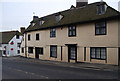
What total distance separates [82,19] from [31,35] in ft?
51.4

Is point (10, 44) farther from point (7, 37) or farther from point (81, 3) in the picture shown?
point (81, 3)

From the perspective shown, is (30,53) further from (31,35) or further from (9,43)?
(9,43)

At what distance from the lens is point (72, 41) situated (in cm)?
2583

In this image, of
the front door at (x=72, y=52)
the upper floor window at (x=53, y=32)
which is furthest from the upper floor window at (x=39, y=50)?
the front door at (x=72, y=52)

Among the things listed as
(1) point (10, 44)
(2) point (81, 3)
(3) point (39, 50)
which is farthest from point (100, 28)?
(1) point (10, 44)

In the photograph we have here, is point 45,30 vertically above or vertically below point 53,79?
above

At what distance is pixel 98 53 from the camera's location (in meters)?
22.0

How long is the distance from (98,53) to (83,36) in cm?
333

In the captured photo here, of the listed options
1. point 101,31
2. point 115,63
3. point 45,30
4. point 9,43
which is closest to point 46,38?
point 45,30

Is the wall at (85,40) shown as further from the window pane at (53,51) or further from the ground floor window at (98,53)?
the window pane at (53,51)

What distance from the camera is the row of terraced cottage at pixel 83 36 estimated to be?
67.8 ft

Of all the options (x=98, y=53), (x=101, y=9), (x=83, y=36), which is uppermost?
(x=101, y=9)

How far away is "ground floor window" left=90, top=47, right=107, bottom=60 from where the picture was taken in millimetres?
21391

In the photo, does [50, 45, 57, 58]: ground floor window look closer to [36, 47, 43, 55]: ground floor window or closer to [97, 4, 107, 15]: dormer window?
[36, 47, 43, 55]: ground floor window
